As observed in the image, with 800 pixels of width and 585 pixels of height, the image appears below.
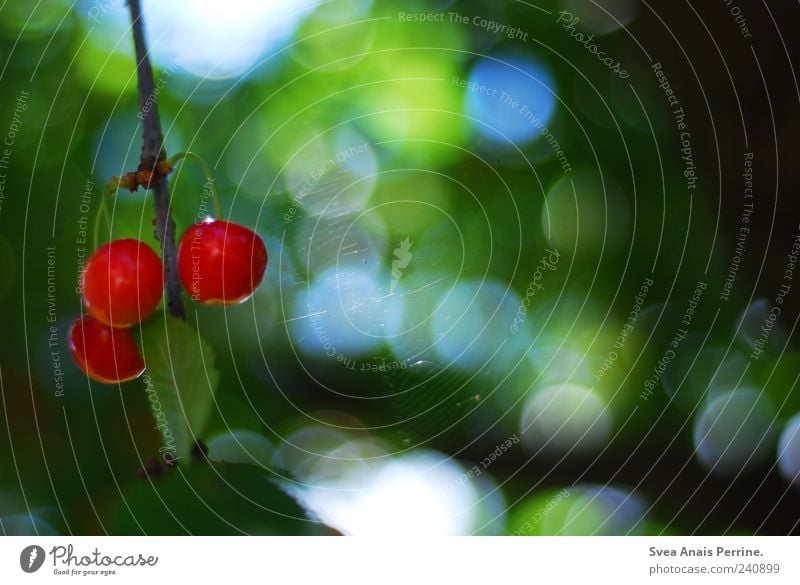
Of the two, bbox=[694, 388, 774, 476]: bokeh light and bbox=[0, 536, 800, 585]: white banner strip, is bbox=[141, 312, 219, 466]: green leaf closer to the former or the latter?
bbox=[0, 536, 800, 585]: white banner strip

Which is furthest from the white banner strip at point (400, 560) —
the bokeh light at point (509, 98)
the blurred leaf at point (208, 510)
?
the bokeh light at point (509, 98)

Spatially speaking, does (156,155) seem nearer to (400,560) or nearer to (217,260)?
(217,260)

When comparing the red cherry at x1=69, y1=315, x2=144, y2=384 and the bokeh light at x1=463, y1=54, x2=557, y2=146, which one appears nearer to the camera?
the red cherry at x1=69, y1=315, x2=144, y2=384

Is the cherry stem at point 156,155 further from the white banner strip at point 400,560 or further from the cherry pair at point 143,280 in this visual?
the white banner strip at point 400,560

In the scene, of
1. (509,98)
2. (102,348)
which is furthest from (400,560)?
(509,98)

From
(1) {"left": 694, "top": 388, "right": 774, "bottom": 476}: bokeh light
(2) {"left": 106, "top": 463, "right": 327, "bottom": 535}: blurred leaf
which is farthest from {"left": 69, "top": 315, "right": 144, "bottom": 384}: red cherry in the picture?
(1) {"left": 694, "top": 388, "right": 774, "bottom": 476}: bokeh light

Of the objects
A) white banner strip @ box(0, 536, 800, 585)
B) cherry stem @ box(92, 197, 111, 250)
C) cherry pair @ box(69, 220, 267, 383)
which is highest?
cherry stem @ box(92, 197, 111, 250)

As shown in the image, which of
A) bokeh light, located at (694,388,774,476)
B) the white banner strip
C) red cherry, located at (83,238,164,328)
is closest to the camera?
red cherry, located at (83,238,164,328)

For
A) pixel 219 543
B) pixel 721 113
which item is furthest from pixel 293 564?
pixel 721 113
